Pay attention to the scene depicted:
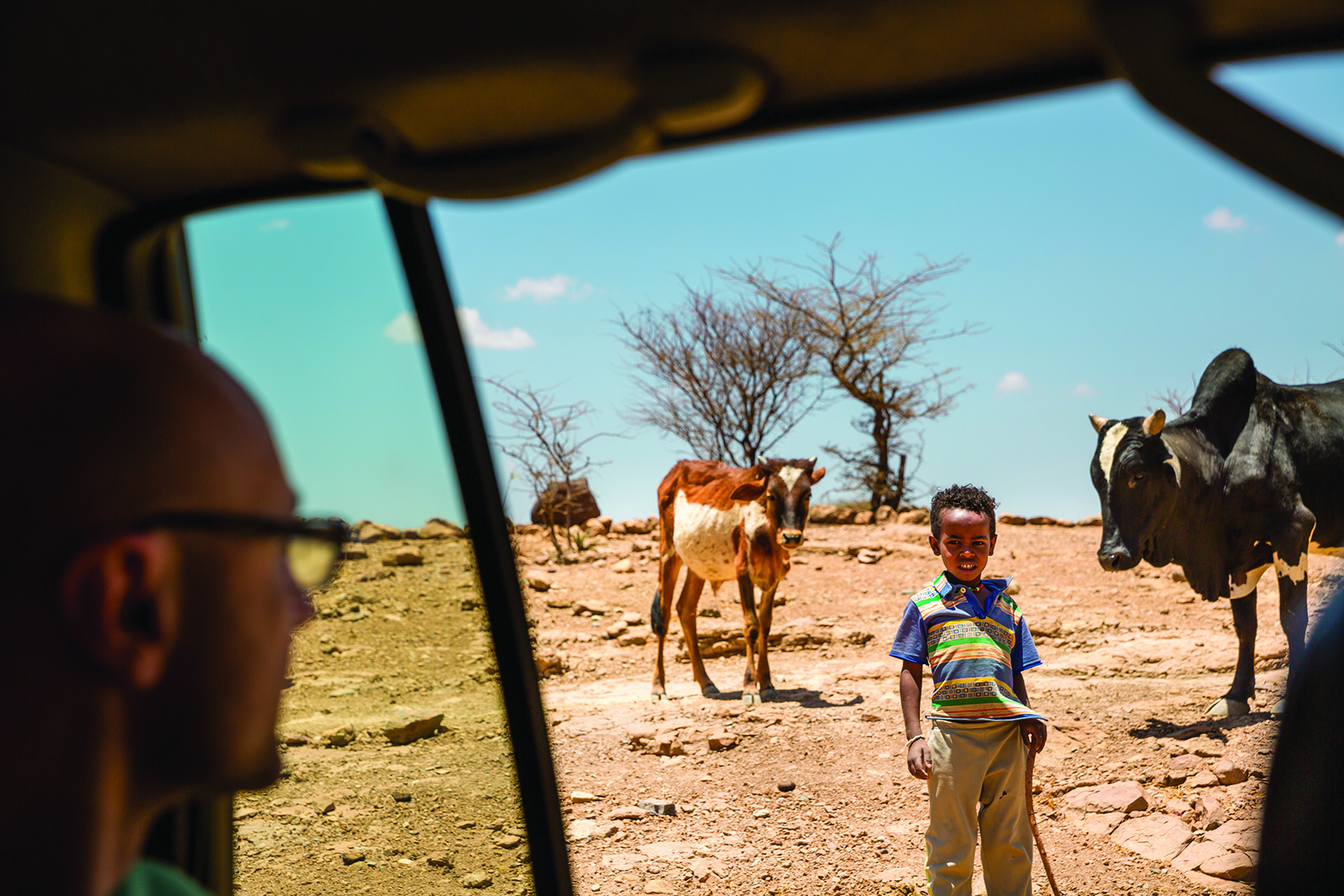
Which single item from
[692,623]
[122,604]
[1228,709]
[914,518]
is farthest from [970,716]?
[914,518]

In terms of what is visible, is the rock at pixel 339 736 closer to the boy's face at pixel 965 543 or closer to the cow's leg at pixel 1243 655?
the boy's face at pixel 965 543

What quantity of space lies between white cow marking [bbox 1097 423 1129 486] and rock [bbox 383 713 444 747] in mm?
5002

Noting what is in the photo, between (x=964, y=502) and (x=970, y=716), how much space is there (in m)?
0.73

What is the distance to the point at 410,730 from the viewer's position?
6934mm

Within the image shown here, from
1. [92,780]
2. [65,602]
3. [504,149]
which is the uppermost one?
[504,149]

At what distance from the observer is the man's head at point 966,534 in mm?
3316

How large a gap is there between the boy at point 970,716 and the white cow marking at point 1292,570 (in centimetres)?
441

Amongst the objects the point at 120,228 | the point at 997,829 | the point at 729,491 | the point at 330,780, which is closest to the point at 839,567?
the point at 729,491

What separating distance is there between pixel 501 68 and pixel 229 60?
0.28 meters

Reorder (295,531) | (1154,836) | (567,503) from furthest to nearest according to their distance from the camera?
1. (567,503)
2. (1154,836)
3. (295,531)

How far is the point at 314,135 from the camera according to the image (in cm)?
105

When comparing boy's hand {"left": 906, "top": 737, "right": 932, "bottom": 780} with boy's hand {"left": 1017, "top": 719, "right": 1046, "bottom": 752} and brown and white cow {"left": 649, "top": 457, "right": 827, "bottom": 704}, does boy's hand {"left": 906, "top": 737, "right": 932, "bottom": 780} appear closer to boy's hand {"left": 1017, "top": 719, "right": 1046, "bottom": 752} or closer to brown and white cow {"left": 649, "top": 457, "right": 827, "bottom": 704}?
boy's hand {"left": 1017, "top": 719, "right": 1046, "bottom": 752}

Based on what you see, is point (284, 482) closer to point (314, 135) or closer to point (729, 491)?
point (314, 135)

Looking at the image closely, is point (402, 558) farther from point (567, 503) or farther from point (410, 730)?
point (567, 503)
